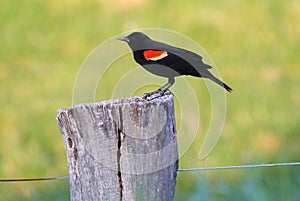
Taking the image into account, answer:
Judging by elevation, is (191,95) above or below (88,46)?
below

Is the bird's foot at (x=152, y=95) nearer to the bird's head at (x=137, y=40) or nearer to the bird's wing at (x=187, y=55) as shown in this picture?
the bird's wing at (x=187, y=55)

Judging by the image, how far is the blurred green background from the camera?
5129 mm

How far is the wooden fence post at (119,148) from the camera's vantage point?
7.63ft

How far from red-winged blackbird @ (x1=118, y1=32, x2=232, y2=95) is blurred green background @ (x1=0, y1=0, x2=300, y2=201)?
2.16 ft

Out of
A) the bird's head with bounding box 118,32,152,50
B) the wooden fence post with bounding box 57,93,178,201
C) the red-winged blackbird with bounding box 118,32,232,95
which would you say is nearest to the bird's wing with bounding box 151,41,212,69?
the red-winged blackbird with bounding box 118,32,232,95

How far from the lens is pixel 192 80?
6.89 meters

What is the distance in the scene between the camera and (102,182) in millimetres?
2371

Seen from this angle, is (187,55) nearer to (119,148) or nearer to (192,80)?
(119,148)

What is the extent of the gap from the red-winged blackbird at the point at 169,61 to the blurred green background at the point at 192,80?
2.16ft

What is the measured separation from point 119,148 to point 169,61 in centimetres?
58

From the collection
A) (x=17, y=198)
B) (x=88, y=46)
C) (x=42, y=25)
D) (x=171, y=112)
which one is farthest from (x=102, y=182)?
(x=42, y=25)

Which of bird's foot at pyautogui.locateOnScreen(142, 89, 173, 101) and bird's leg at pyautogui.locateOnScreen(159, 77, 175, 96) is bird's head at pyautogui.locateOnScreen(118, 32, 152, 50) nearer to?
bird's leg at pyautogui.locateOnScreen(159, 77, 175, 96)

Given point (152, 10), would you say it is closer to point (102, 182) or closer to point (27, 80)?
point (27, 80)

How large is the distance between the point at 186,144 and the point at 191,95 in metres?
0.20
